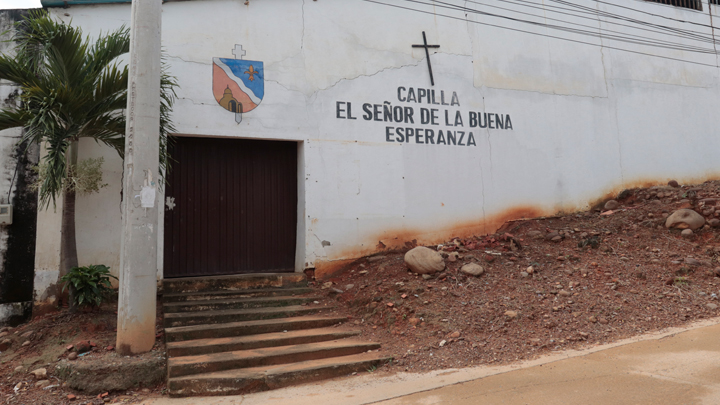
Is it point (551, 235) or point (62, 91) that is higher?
point (62, 91)

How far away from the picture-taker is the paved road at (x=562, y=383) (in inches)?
153

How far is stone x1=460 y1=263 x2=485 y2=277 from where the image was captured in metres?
6.54

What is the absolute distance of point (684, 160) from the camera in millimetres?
10172

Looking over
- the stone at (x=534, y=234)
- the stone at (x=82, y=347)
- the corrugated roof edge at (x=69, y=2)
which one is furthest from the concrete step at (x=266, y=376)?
the corrugated roof edge at (x=69, y=2)

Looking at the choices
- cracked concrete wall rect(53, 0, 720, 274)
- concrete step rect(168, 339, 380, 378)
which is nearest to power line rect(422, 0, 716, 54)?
cracked concrete wall rect(53, 0, 720, 274)

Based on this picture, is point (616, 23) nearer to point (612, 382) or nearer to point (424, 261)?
point (424, 261)

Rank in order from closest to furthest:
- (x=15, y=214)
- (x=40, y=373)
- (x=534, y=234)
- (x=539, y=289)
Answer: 1. (x=40, y=373)
2. (x=15, y=214)
3. (x=539, y=289)
4. (x=534, y=234)

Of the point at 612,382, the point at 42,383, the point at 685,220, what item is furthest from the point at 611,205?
the point at 42,383

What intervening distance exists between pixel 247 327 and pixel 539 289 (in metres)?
3.66

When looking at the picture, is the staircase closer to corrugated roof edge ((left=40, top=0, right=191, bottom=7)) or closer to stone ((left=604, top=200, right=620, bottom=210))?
corrugated roof edge ((left=40, top=0, right=191, bottom=7))

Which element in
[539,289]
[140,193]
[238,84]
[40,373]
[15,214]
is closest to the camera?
[40,373]

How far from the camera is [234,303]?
237 inches

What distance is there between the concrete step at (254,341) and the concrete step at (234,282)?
1.23 metres

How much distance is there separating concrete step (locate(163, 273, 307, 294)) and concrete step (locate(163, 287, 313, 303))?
0.48 ft
